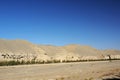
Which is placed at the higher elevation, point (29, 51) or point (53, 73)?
point (29, 51)

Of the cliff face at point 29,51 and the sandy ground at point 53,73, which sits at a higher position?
the cliff face at point 29,51

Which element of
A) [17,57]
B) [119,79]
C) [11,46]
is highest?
[11,46]

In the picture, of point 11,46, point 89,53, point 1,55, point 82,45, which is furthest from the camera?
point 82,45

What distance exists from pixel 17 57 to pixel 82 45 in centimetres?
8905

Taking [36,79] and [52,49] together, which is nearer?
[36,79]

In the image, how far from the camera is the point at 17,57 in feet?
268

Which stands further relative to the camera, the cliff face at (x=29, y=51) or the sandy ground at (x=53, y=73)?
the cliff face at (x=29, y=51)

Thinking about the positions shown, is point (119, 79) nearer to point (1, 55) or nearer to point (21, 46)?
point (1, 55)

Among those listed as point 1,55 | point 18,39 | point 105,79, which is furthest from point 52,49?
point 105,79

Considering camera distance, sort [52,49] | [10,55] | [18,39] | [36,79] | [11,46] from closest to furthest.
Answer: [36,79] → [10,55] → [11,46] → [18,39] → [52,49]

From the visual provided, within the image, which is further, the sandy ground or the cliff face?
the cliff face

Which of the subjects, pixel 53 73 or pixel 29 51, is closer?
pixel 53 73

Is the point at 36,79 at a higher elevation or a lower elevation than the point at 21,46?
lower

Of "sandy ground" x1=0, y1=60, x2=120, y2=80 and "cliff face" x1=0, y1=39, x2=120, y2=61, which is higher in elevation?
"cliff face" x1=0, y1=39, x2=120, y2=61
